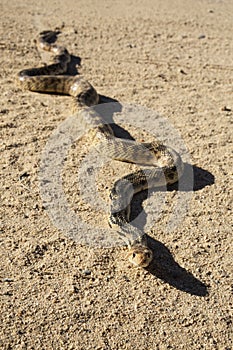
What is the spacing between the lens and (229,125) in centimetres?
888

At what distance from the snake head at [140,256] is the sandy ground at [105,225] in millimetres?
102

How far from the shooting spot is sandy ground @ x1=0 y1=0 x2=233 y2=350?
5.14 meters

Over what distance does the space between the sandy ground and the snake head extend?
10cm

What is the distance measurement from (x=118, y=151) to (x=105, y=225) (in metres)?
1.76

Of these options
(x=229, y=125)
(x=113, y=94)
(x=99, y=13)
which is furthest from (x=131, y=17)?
(x=229, y=125)

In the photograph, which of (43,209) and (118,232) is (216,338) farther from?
(43,209)

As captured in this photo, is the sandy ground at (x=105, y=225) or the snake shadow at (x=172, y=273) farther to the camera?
the snake shadow at (x=172, y=273)

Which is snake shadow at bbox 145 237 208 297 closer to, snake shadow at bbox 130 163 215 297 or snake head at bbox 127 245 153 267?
snake shadow at bbox 130 163 215 297

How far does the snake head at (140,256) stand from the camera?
19.0 feet

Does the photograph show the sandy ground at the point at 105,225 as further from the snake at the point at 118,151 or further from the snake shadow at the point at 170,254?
the snake at the point at 118,151

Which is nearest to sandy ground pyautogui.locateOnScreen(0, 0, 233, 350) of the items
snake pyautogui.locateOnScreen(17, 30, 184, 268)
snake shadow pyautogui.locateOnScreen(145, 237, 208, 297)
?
snake shadow pyautogui.locateOnScreen(145, 237, 208, 297)

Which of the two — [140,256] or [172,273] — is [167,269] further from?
[140,256]

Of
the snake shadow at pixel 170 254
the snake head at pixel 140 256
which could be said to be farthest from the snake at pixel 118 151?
the snake shadow at pixel 170 254

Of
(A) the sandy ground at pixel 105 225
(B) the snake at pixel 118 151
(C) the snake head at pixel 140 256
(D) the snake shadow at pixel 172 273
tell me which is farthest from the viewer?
(B) the snake at pixel 118 151
